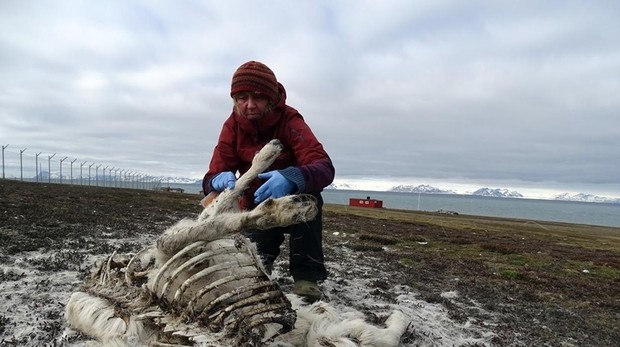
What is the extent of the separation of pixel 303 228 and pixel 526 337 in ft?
8.09

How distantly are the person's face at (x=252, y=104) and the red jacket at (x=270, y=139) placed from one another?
0.09m

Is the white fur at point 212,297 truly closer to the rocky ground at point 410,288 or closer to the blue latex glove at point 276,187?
the blue latex glove at point 276,187

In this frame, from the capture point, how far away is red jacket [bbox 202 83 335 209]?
4.24 metres

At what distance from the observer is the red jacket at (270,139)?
4.24 m

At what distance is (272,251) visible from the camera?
5.15 metres

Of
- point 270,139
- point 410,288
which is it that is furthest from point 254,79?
point 410,288

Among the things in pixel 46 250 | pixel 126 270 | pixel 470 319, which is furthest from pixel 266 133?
pixel 46 250

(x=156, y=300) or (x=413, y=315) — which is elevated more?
(x=156, y=300)

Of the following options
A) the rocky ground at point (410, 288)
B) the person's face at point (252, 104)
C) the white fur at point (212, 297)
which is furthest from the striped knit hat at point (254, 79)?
the rocky ground at point (410, 288)

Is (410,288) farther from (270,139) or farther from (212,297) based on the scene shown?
(212,297)

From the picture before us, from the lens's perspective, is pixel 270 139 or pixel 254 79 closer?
pixel 254 79

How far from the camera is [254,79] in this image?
412cm

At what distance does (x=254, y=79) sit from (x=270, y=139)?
745 mm

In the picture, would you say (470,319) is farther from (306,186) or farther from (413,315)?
(306,186)
